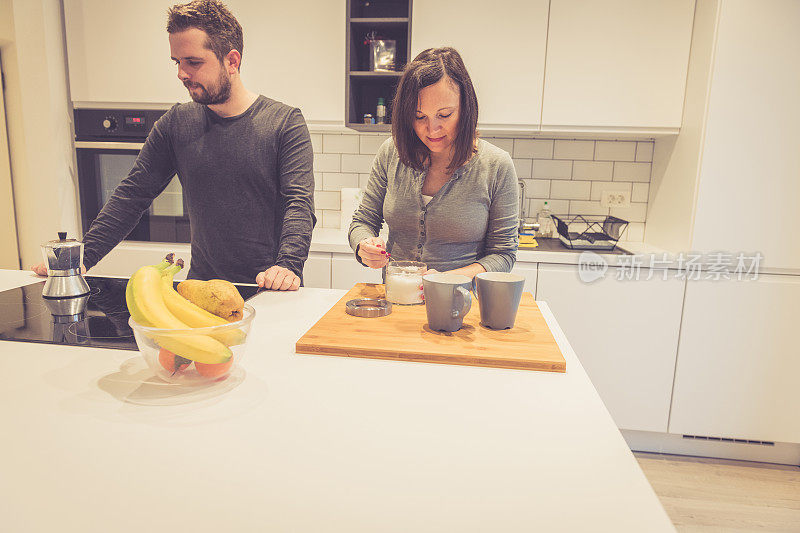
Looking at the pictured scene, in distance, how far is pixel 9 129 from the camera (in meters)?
2.98

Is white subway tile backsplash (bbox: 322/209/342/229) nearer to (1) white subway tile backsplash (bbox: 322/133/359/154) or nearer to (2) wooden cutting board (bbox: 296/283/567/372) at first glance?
(1) white subway tile backsplash (bbox: 322/133/359/154)

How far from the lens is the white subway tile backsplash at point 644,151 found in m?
2.68

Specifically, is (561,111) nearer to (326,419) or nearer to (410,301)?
(410,301)

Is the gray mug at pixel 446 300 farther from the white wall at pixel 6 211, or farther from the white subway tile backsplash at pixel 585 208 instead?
the white wall at pixel 6 211

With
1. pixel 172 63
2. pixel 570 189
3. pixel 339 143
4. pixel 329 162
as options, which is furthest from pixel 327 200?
pixel 570 189

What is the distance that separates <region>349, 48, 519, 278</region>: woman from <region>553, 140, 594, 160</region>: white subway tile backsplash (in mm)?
1358

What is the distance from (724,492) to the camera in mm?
2098

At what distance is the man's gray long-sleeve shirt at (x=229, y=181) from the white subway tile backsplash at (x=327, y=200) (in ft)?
4.20

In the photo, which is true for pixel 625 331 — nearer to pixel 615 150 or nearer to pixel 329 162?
pixel 615 150

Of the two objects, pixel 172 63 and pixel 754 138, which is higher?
pixel 172 63

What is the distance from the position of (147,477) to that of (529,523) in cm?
40

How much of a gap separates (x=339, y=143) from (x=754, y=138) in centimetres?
200

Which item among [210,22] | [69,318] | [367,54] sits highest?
[367,54]

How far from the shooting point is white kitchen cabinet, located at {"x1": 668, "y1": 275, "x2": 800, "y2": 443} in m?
2.18
